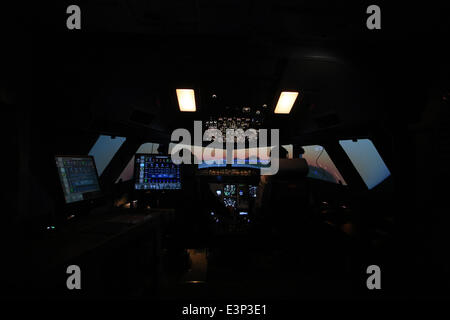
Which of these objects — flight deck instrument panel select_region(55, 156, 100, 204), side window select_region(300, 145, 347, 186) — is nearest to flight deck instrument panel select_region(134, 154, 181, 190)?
flight deck instrument panel select_region(55, 156, 100, 204)

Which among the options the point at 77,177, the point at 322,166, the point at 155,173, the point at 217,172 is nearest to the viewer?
the point at 77,177

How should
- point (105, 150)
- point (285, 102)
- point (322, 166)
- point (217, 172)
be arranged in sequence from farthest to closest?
1. point (322, 166)
2. point (285, 102)
3. point (105, 150)
4. point (217, 172)

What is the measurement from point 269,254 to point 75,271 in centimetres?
261

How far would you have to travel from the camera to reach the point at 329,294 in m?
2.13

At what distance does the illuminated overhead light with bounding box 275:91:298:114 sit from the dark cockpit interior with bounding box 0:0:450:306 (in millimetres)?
580

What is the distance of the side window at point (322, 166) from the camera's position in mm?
5059

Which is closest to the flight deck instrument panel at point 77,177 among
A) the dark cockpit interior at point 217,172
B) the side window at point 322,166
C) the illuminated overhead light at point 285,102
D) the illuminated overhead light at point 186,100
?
the dark cockpit interior at point 217,172

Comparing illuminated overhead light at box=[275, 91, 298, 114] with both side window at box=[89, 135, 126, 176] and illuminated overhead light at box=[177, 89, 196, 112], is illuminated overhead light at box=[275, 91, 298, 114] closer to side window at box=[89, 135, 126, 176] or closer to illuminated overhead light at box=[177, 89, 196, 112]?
illuminated overhead light at box=[177, 89, 196, 112]

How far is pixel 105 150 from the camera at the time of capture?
4.20m

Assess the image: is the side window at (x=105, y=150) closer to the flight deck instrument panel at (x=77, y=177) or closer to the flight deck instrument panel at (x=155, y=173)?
the flight deck instrument panel at (x=155, y=173)

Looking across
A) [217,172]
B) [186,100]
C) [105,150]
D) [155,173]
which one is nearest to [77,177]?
[155,173]

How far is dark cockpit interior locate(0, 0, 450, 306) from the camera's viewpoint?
1.49m

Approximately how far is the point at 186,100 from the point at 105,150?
2.03 meters

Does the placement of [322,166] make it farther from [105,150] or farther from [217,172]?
[105,150]
